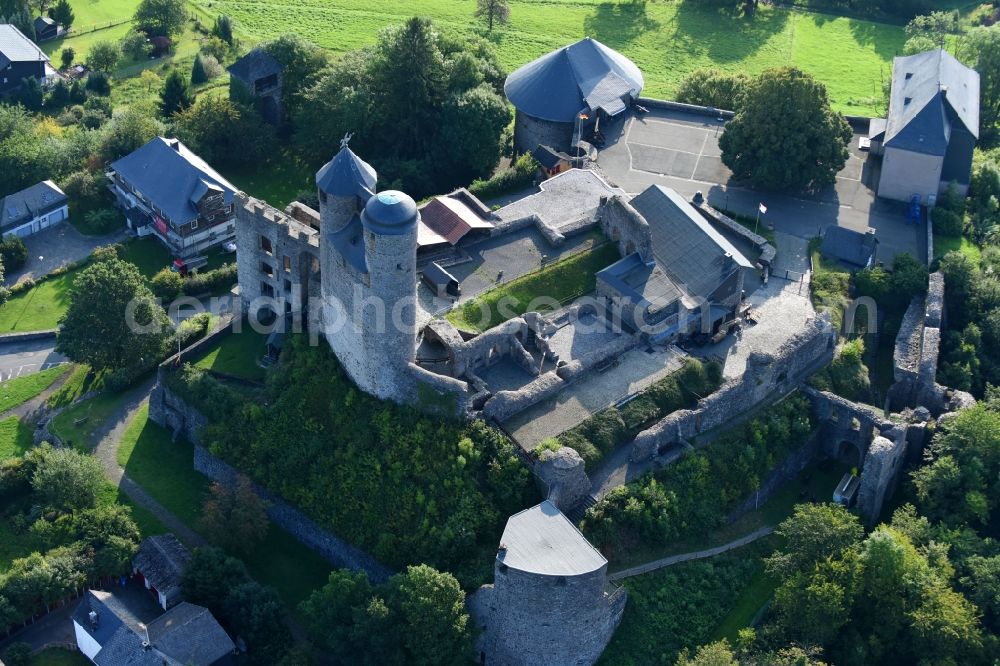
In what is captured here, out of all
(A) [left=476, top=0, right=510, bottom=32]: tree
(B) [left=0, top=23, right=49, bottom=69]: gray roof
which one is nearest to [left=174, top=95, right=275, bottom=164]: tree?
(B) [left=0, top=23, right=49, bottom=69]: gray roof

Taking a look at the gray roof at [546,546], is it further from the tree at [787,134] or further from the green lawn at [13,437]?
the tree at [787,134]

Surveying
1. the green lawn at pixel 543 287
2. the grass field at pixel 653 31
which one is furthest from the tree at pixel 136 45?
the green lawn at pixel 543 287

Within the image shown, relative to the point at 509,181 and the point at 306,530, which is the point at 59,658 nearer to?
the point at 306,530

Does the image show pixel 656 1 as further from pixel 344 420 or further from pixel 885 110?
pixel 344 420

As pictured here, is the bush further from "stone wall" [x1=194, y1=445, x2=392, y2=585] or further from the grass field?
"stone wall" [x1=194, y1=445, x2=392, y2=585]

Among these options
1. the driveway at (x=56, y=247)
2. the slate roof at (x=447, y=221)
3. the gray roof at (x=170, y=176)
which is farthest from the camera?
the driveway at (x=56, y=247)

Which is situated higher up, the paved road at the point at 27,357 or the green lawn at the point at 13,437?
→ the paved road at the point at 27,357

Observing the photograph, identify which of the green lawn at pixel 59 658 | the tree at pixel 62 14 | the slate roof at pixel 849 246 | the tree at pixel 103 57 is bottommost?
the green lawn at pixel 59 658
